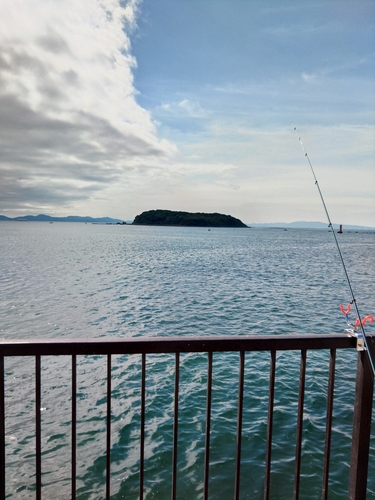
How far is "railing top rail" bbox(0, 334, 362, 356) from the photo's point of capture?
73.7 inches

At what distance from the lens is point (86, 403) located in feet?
24.7

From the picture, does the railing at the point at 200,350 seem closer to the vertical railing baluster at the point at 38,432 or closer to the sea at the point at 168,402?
the vertical railing baluster at the point at 38,432

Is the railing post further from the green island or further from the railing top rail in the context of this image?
the green island

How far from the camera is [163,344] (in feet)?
6.41

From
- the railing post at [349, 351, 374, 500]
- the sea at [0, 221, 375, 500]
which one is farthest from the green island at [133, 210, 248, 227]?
the railing post at [349, 351, 374, 500]

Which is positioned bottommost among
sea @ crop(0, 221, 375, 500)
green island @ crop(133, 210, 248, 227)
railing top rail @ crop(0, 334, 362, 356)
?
sea @ crop(0, 221, 375, 500)

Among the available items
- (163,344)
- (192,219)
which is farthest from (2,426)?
(192,219)

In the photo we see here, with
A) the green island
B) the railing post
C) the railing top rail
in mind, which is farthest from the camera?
the green island

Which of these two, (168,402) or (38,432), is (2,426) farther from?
(168,402)

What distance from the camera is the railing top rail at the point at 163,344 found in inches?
73.7

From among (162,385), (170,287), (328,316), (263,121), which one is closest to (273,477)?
(162,385)

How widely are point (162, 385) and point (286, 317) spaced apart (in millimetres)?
7941

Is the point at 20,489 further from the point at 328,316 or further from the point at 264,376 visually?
the point at 328,316

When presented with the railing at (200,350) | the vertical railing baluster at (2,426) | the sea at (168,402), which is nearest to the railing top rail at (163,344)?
the railing at (200,350)
